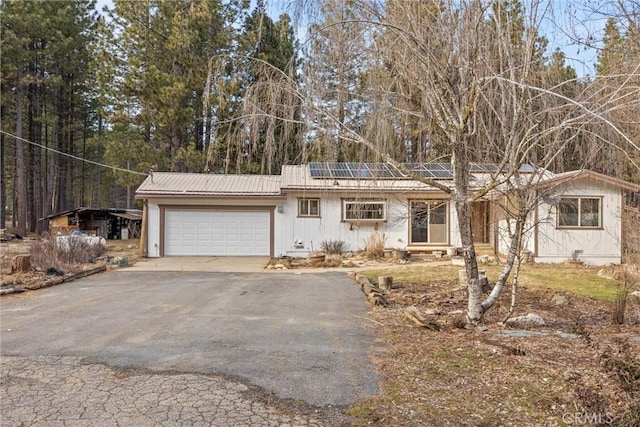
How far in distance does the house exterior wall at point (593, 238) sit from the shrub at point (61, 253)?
1408 centimetres

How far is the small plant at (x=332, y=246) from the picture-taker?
49.7 ft

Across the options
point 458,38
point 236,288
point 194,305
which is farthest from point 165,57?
point 458,38

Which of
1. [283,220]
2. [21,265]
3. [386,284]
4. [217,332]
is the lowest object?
[217,332]

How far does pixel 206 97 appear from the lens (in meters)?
5.58

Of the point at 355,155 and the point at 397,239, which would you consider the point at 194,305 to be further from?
the point at 397,239

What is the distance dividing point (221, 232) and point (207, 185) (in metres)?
1.98

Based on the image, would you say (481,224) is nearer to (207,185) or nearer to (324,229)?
(324,229)

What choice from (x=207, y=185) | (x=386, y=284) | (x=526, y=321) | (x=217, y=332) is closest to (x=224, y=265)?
(x=207, y=185)

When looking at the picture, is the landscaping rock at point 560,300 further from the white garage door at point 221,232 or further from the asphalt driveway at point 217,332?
the white garage door at point 221,232

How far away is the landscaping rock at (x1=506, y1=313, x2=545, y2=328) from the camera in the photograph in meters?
5.73

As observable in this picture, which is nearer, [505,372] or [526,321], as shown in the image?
[505,372]

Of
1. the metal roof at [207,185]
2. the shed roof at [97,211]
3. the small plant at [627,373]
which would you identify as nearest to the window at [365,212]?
the metal roof at [207,185]

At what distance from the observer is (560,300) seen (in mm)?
7375

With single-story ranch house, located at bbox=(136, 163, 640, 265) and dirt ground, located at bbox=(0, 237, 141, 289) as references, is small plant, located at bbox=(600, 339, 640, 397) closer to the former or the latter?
dirt ground, located at bbox=(0, 237, 141, 289)
